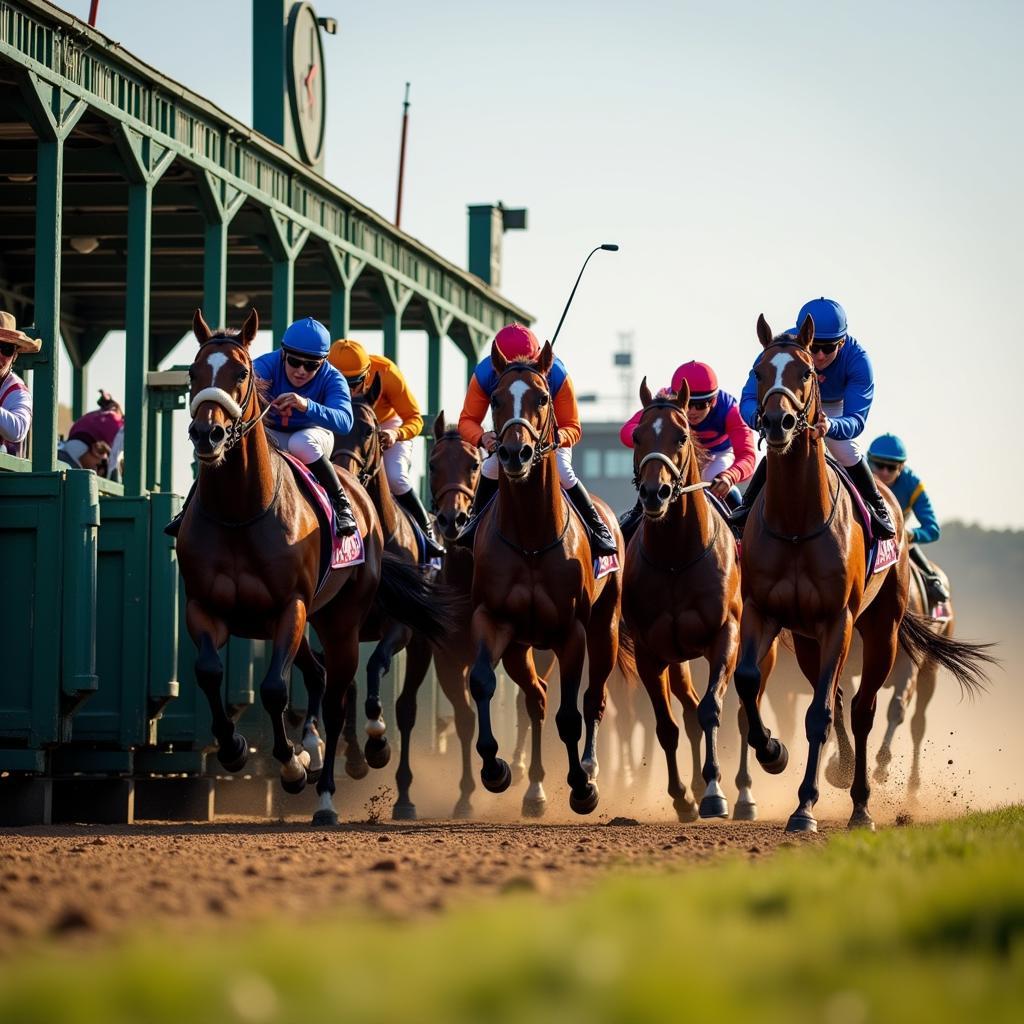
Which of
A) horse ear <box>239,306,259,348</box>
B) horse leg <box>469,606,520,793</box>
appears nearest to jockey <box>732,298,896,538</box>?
horse leg <box>469,606,520,793</box>

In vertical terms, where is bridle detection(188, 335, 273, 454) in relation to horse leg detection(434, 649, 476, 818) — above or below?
above

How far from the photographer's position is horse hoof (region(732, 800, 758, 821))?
12.1 meters

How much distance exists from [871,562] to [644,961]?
7273 mm

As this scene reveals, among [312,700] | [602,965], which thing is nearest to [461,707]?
[312,700]

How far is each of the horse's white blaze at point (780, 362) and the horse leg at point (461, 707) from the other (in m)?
4.46

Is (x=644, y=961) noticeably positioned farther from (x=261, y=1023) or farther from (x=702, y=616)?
(x=702, y=616)

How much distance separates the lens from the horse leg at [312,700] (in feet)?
37.7

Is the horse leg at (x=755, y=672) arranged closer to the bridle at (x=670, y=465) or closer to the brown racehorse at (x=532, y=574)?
the bridle at (x=670, y=465)

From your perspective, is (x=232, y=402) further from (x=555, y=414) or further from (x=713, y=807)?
(x=713, y=807)

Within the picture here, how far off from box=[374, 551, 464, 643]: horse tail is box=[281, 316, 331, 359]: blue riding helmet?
1.60m

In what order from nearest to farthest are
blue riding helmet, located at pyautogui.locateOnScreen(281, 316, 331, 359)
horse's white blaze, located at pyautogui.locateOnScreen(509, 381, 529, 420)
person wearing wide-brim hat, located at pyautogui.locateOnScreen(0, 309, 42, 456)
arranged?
horse's white blaze, located at pyautogui.locateOnScreen(509, 381, 529, 420), person wearing wide-brim hat, located at pyautogui.locateOnScreen(0, 309, 42, 456), blue riding helmet, located at pyautogui.locateOnScreen(281, 316, 331, 359)

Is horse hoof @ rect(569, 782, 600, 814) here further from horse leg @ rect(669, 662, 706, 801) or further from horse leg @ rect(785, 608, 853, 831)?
horse leg @ rect(669, 662, 706, 801)

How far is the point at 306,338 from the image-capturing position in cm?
1125

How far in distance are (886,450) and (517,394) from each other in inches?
288
